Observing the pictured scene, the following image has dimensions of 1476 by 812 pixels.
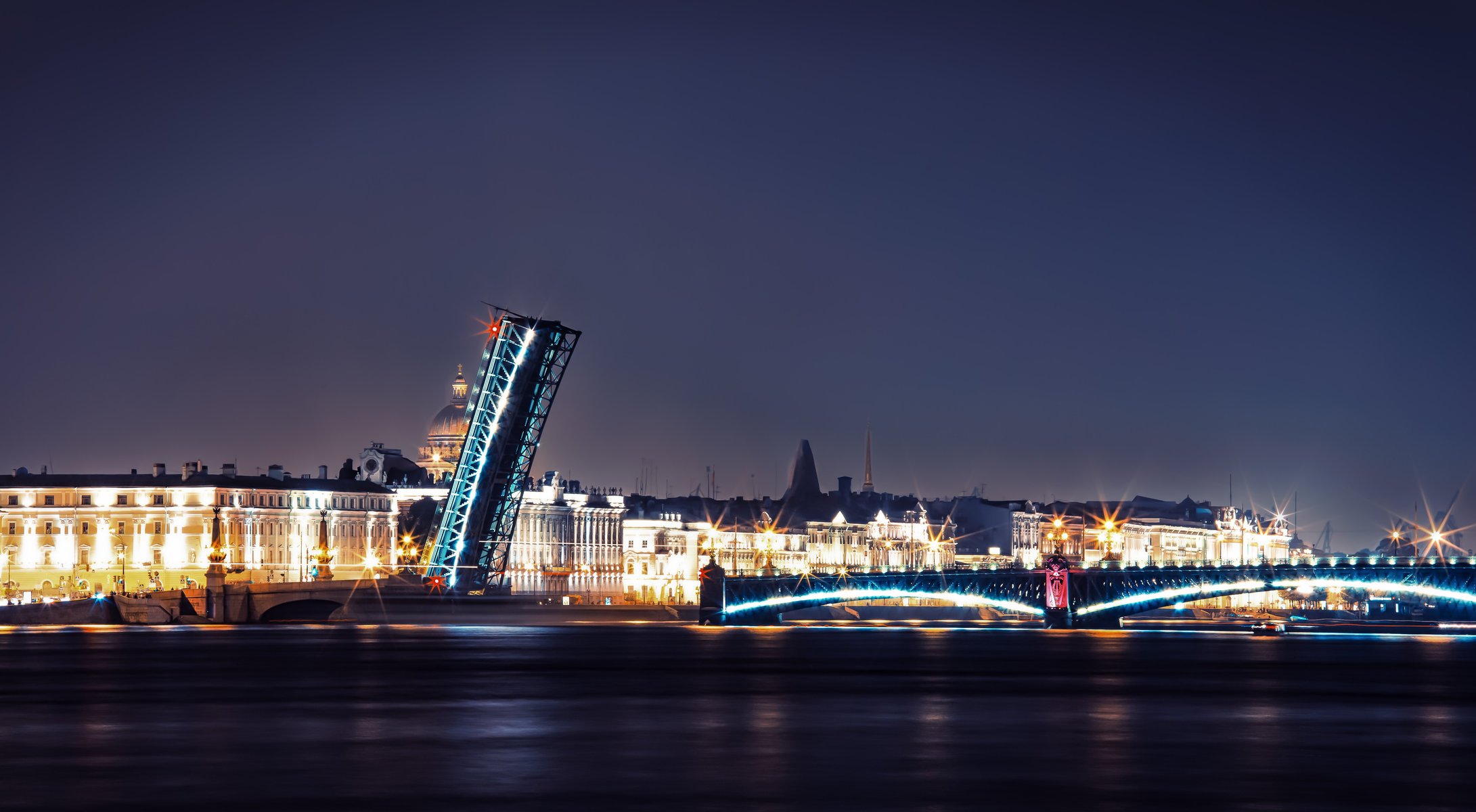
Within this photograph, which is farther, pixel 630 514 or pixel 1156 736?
pixel 630 514

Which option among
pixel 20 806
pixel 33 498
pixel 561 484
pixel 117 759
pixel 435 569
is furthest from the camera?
pixel 561 484

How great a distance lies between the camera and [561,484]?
15012 centimetres

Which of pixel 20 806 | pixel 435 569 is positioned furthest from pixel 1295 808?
pixel 435 569

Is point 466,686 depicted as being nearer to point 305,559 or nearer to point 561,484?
point 305,559

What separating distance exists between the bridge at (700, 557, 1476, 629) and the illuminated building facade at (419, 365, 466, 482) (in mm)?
61131

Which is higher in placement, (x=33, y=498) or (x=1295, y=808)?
(x=33, y=498)

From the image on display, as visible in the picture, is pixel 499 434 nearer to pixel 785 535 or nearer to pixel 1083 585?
pixel 1083 585

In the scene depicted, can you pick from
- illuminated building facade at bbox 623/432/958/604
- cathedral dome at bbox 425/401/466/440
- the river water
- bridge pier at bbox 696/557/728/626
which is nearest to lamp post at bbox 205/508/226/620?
bridge pier at bbox 696/557/728/626

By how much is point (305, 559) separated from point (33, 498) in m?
14.2

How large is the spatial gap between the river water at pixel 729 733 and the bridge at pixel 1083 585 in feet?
60.7

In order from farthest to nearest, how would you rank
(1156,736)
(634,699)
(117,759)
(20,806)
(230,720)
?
(634,699)
(230,720)
(1156,736)
(117,759)
(20,806)

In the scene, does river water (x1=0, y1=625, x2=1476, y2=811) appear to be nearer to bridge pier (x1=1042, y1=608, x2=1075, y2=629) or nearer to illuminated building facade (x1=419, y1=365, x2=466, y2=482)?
bridge pier (x1=1042, y1=608, x2=1075, y2=629)

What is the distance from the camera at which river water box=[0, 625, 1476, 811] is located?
2205cm

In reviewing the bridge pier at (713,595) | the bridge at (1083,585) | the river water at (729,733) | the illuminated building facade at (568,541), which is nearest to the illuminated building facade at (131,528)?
the illuminated building facade at (568,541)
